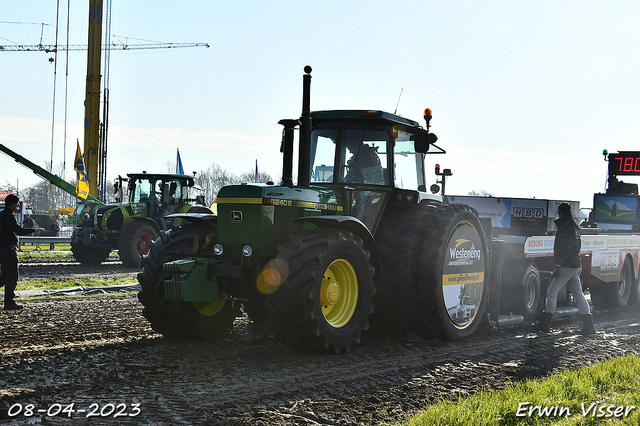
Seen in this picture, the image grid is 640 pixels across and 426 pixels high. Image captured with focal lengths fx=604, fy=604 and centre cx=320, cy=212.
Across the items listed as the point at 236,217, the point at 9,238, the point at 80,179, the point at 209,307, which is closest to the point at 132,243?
the point at 9,238

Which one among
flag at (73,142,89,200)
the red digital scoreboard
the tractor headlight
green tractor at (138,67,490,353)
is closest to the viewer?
green tractor at (138,67,490,353)

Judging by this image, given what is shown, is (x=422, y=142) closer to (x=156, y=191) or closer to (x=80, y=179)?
(x=156, y=191)

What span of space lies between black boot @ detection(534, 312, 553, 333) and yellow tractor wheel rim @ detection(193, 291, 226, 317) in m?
4.83

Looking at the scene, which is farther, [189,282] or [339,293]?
[339,293]

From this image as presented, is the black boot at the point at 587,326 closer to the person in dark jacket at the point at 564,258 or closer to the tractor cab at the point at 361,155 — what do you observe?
the person in dark jacket at the point at 564,258

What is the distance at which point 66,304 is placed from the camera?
9727mm

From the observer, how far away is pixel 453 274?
7.50 m

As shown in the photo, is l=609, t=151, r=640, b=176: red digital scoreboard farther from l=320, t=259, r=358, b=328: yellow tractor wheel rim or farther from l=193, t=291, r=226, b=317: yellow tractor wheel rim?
l=193, t=291, r=226, b=317: yellow tractor wheel rim

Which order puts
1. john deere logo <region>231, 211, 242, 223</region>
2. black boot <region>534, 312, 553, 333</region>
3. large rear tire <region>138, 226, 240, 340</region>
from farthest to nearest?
black boot <region>534, 312, 553, 333</region> < large rear tire <region>138, 226, 240, 340</region> < john deere logo <region>231, 211, 242, 223</region>

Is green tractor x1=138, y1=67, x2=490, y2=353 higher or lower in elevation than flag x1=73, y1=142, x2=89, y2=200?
lower

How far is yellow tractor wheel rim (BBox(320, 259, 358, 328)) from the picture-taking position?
6.25 m

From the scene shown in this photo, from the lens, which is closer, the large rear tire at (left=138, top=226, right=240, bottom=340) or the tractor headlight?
the tractor headlight

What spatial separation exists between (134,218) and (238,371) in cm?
1284

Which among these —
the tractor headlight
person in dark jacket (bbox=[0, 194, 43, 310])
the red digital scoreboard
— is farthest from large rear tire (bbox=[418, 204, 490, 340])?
the red digital scoreboard
